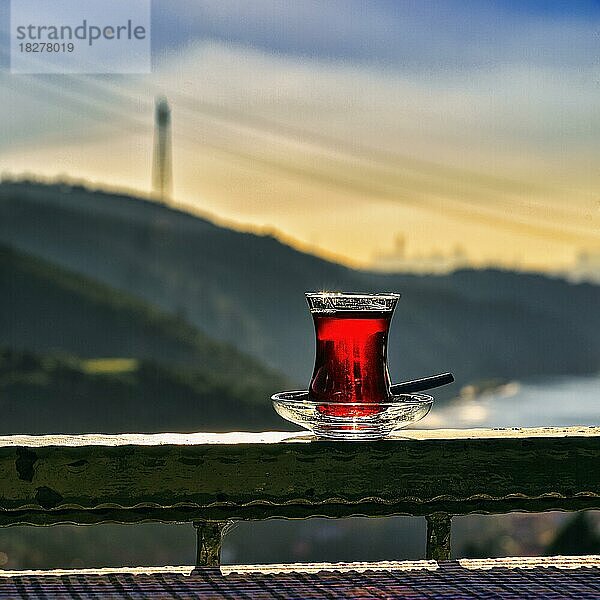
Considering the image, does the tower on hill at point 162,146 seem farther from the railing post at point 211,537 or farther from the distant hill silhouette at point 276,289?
the railing post at point 211,537

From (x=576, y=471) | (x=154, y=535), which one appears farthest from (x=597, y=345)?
(x=576, y=471)

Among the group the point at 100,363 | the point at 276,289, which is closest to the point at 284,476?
the point at 276,289

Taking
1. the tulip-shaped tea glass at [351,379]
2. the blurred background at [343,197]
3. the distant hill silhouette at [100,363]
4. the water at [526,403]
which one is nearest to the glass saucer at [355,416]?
the tulip-shaped tea glass at [351,379]

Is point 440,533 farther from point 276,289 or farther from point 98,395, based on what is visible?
point 98,395

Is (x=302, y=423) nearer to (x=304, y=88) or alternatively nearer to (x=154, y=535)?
(x=304, y=88)

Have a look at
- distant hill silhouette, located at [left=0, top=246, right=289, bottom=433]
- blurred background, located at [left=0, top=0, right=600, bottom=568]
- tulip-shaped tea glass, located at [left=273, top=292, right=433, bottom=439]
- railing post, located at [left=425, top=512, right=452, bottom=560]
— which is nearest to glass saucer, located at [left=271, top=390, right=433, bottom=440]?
tulip-shaped tea glass, located at [left=273, top=292, right=433, bottom=439]

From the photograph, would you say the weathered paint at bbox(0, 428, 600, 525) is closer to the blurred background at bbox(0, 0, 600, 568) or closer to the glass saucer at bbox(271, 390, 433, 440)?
the glass saucer at bbox(271, 390, 433, 440)
